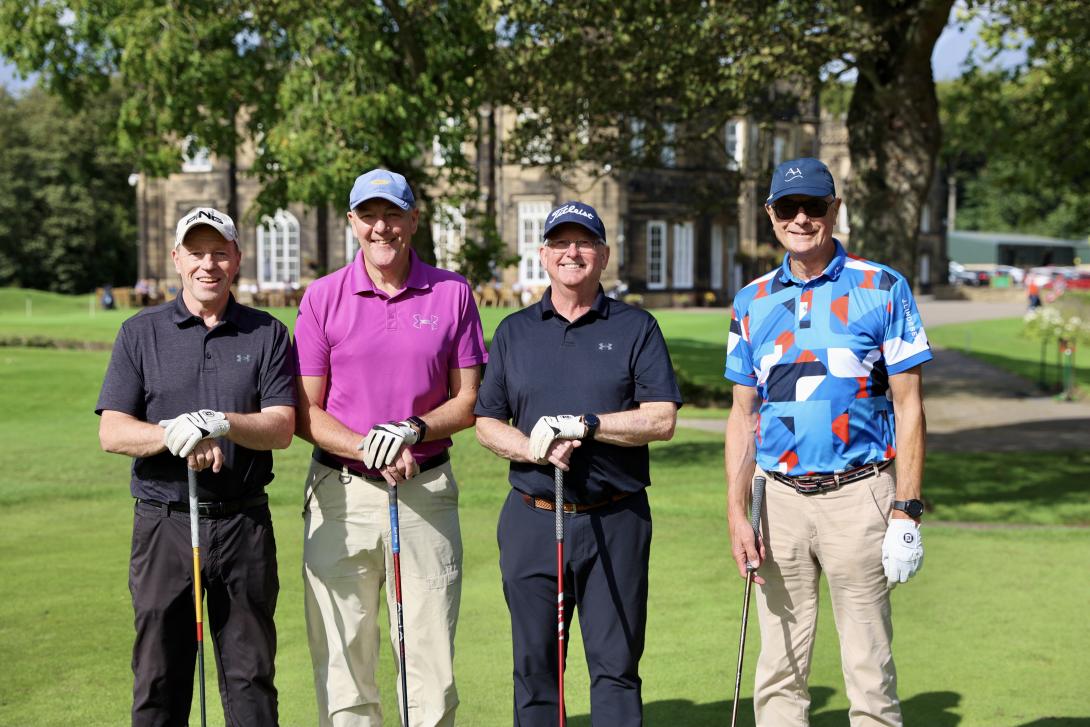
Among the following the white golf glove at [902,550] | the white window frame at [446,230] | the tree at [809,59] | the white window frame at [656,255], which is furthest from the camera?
the white window frame at [656,255]

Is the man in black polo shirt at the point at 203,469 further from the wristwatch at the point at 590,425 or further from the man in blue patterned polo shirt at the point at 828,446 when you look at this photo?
the man in blue patterned polo shirt at the point at 828,446

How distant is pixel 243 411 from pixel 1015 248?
107 meters

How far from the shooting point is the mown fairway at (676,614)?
6.20 meters

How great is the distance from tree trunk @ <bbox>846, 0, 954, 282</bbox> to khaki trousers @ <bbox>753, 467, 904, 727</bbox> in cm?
853

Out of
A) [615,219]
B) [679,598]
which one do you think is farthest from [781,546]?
[615,219]

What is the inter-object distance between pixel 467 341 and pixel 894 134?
9025mm

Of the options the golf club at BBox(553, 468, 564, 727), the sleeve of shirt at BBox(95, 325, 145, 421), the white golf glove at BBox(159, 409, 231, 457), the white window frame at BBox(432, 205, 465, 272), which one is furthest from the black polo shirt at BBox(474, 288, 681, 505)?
the white window frame at BBox(432, 205, 465, 272)

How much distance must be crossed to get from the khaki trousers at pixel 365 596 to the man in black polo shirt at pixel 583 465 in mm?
346

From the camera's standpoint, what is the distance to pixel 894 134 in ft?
42.4

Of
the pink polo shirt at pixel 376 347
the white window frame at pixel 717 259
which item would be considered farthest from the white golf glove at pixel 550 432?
the white window frame at pixel 717 259

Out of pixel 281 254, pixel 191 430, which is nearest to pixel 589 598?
pixel 191 430

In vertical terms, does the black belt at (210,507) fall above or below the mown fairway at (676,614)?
above

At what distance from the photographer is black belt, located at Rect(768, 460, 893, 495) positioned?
4.67 metres

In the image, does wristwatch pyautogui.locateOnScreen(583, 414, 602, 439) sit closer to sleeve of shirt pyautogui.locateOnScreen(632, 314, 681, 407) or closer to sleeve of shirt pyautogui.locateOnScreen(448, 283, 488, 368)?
sleeve of shirt pyautogui.locateOnScreen(632, 314, 681, 407)
